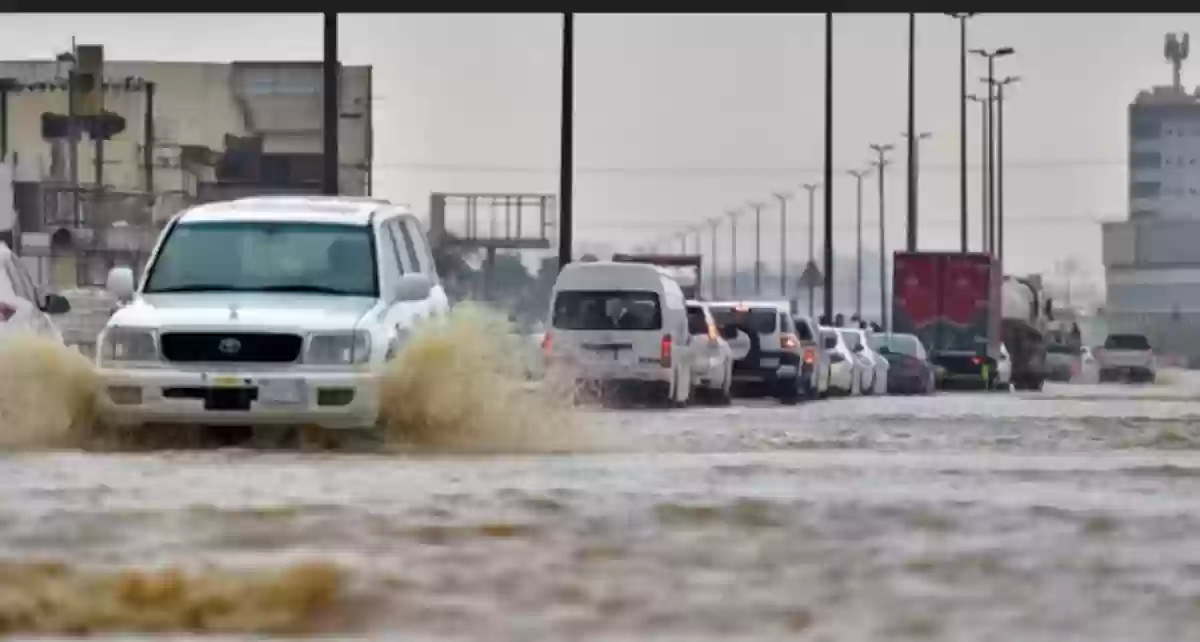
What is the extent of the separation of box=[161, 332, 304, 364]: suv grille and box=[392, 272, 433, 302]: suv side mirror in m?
1.30

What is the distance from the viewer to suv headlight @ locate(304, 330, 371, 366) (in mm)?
18234

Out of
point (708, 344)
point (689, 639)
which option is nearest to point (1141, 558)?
point (689, 639)

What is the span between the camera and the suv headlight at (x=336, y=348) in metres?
18.2

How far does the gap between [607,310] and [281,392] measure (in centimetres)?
1415

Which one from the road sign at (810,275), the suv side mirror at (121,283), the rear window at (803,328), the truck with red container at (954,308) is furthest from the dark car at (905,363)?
the road sign at (810,275)

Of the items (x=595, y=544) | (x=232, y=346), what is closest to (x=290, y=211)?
(x=232, y=346)

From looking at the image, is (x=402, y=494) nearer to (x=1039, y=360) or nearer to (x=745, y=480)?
(x=745, y=480)

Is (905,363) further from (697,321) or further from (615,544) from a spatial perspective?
(615,544)

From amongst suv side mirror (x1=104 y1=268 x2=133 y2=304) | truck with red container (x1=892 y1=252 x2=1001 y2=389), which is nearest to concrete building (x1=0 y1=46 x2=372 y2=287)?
truck with red container (x1=892 y1=252 x2=1001 y2=389)

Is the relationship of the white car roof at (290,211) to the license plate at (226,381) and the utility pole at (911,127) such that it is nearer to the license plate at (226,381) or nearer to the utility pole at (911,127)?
the license plate at (226,381)

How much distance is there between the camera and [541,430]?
1975cm

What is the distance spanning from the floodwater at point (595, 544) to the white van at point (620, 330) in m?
12.0

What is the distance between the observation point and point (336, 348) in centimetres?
1827

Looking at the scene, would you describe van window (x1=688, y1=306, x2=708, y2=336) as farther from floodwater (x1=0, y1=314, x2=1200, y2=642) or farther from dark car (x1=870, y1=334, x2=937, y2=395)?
dark car (x1=870, y1=334, x2=937, y2=395)
